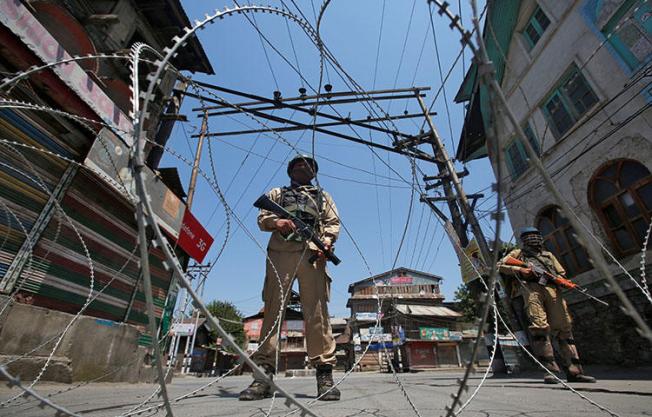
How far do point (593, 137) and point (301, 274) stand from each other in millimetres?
7904

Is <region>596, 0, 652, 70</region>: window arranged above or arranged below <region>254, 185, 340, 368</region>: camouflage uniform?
above

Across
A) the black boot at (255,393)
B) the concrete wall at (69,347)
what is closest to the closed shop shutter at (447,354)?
the concrete wall at (69,347)

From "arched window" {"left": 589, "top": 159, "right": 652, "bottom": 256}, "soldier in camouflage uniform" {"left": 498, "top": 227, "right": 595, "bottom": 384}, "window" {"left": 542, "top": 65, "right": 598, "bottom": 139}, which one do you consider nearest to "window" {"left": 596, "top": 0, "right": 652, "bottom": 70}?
"window" {"left": 542, "top": 65, "right": 598, "bottom": 139}

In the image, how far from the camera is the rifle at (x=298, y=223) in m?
2.77

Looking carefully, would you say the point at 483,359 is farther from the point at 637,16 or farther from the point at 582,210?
the point at 637,16

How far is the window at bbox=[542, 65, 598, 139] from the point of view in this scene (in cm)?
711

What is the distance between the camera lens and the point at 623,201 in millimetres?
6230

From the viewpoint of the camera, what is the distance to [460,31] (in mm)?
1039

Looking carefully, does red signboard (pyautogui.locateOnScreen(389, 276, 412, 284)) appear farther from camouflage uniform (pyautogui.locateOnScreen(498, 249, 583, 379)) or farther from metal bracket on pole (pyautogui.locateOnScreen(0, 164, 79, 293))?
metal bracket on pole (pyautogui.locateOnScreen(0, 164, 79, 293))

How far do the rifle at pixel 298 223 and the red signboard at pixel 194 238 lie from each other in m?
5.46

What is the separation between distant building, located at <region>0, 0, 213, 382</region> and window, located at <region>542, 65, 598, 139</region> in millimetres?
9214

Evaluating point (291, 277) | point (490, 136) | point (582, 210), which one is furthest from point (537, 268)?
point (582, 210)

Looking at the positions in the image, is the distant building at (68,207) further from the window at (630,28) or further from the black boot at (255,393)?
the window at (630,28)

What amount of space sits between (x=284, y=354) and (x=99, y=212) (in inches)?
1105
